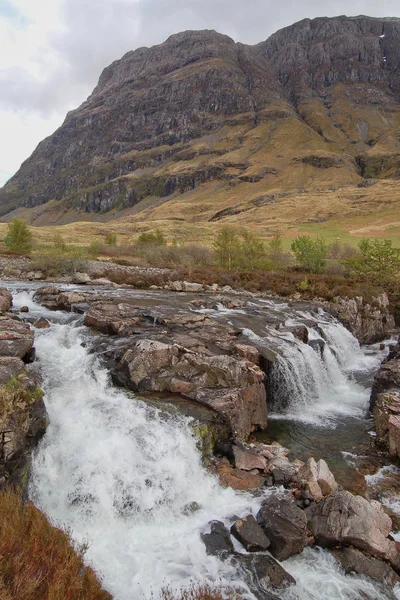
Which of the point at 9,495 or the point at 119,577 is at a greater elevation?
the point at 9,495

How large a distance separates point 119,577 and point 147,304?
21.2m

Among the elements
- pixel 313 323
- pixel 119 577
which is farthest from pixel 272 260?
pixel 119 577

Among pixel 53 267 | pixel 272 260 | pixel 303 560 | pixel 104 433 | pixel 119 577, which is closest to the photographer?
pixel 119 577

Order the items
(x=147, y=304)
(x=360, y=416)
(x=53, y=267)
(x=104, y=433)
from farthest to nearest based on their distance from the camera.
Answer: (x=53, y=267)
(x=147, y=304)
(x=360, y=416)
(x=104, y=433)

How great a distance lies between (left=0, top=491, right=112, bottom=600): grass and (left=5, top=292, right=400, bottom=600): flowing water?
1.83 meters

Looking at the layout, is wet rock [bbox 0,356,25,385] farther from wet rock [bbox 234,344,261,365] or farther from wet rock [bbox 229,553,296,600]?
wet rock [bbox 234,344,261,365]

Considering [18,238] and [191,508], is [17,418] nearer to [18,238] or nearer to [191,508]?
[191,508]

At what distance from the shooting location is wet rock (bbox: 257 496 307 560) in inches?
359

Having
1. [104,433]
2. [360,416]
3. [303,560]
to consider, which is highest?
[104,433]

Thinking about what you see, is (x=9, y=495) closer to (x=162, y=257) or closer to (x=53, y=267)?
(x=53, y=267)

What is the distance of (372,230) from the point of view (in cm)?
12119

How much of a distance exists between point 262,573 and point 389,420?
885 centimetres

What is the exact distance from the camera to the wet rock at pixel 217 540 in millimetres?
9258

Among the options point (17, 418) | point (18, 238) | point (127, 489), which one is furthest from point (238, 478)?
point (18, 238)
